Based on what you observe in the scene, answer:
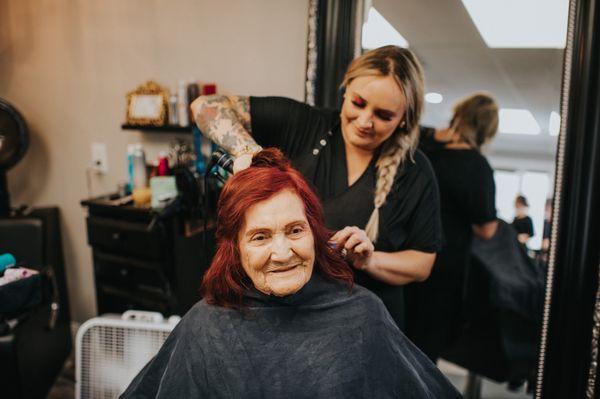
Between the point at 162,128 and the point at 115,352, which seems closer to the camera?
the point at 115,352

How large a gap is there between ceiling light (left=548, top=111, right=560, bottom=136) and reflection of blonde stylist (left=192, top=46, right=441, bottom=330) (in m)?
0.48

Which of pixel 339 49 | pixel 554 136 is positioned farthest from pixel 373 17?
pixel 554 136

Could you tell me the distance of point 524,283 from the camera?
1569 mm

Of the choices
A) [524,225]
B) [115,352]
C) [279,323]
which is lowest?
[115,352]

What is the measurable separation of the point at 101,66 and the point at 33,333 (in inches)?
50.7

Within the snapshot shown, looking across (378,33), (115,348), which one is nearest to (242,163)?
(115,348)

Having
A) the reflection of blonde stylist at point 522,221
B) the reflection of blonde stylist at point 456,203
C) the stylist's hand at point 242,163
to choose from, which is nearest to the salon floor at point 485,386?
the reflection of blonde stylist at point 456,203

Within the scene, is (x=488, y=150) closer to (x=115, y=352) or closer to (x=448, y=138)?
(x=448, y=138)

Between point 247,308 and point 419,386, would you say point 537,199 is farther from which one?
point 247,308

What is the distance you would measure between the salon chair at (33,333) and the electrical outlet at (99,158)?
1.19 ft

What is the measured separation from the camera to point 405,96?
41.0 inches

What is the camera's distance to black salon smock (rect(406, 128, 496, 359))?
151 centimetres

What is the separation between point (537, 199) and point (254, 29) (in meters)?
1.28

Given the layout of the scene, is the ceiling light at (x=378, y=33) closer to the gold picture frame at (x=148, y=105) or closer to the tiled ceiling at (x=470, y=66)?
the tiled ceiling at (x=470, y=66)
